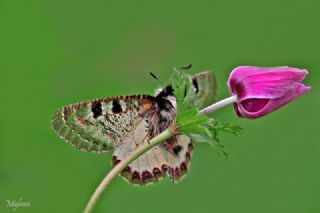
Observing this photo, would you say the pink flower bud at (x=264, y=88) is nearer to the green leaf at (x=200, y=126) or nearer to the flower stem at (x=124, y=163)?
the green leaf at (x=200, y=126)

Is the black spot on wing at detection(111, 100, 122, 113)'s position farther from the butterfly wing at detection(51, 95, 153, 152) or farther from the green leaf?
the green leaf

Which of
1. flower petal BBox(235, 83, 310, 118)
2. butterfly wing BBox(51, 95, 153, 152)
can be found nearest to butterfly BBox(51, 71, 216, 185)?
butterfly wing BBox(51, 95, 153, 152)

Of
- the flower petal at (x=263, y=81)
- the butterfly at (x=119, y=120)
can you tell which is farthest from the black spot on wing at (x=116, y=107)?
the flower petal at (x=263, y=81)

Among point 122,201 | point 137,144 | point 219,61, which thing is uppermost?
point 219,61

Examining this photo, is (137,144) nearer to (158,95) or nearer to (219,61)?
(158,95)

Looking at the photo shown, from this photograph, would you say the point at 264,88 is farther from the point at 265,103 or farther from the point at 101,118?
the point at 101,118

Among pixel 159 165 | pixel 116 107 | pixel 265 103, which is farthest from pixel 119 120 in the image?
pixel 265 103

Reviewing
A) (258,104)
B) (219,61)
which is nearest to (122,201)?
(258,104)
